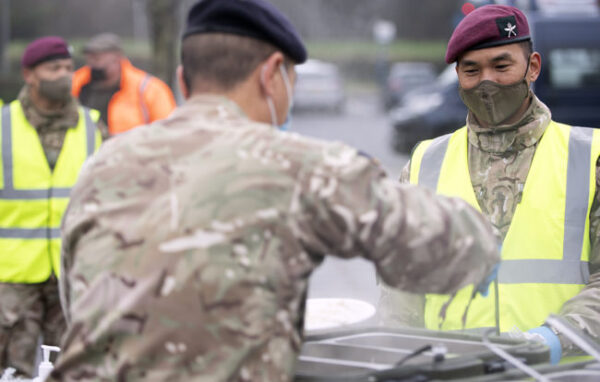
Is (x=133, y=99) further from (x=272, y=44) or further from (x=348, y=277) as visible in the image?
(x=272, y=44)

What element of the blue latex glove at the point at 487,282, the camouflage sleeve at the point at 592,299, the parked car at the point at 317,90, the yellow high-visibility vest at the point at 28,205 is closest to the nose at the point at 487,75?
the camouflage sleeve at the point at 592,299

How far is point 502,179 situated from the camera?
2.53 m

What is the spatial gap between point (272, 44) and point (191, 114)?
0.75 ft

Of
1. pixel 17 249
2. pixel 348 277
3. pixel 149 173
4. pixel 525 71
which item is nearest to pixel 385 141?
pixel 348 277

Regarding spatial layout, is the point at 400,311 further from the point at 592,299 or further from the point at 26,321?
the point at 26,321

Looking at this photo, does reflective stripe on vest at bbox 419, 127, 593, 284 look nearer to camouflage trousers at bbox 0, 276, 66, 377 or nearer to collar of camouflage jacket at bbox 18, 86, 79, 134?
camouflage trousers at bbox 0, 276, 66, 377

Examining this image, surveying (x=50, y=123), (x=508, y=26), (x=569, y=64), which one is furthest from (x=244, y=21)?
(x=569, y=64)

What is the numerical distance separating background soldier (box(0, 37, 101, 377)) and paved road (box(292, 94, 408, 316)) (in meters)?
1.57

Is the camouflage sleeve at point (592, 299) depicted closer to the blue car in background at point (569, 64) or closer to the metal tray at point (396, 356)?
the metal tray at point (396, 356)

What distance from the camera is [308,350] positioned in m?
1.73

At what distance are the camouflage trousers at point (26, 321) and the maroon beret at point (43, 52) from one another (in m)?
1.38

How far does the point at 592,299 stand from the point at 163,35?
12.7 m

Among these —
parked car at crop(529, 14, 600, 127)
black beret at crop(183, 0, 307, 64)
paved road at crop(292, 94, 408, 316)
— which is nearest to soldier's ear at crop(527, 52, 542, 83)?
paved road at crop(292, 94, 408, 316)

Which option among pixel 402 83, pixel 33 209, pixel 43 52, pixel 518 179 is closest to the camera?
pixel 518 179
